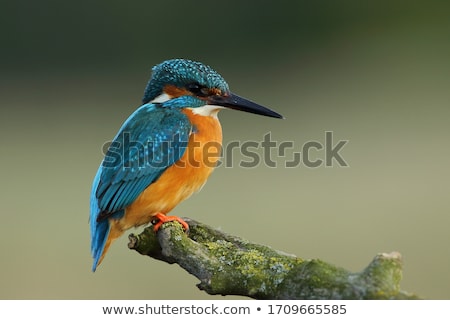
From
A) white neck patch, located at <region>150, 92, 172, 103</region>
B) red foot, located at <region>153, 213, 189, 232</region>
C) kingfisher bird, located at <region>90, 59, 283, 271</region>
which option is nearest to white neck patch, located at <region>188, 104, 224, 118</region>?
kingfisher bird, located at <region>90, 59, 283, 271</region>

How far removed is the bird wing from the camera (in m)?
2.49

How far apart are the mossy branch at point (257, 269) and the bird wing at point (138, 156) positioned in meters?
0.19

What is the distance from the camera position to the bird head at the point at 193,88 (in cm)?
262

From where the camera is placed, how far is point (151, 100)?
9.02 feet

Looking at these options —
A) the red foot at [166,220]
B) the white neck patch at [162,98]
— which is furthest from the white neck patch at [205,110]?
the red foot at [166,220]

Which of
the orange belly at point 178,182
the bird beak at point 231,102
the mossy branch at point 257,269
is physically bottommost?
the mossy branch at point 257,269

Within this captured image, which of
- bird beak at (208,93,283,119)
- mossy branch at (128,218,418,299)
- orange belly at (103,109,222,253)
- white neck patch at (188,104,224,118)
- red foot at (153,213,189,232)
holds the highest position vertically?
bird beak at (208,93,283,119)

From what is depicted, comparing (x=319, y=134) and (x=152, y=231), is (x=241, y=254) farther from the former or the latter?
(x=319, y=134)

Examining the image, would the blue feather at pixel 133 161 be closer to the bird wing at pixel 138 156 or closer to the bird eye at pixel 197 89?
the bird wing at pixel 138 156

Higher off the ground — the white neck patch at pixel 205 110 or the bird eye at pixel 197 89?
the bird eye at pixel 197 89

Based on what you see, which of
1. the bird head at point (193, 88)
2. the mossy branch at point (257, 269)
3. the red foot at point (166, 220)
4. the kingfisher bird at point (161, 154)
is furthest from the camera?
the bird head at point (193, 88)

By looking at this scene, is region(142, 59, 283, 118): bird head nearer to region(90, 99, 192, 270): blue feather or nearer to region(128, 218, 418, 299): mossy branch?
region(90, 99, 192, 270): blue feather
